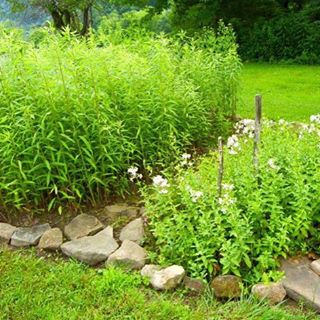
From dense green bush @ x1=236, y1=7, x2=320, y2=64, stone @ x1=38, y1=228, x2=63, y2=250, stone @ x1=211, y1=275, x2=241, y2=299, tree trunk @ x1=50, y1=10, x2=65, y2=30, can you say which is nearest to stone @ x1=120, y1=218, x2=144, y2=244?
stone @ x1=38, y1=228, x2=63, y2=250

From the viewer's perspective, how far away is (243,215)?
118 inches

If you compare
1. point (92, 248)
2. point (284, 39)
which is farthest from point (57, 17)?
point (92, 248)

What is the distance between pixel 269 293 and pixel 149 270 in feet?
2.30


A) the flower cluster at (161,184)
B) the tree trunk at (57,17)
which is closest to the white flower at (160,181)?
the flower cluster at (161,184)

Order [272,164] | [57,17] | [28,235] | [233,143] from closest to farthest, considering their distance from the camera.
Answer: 1. [272,164]
2. [233,143]
3. [28,235]
4. [57,17]

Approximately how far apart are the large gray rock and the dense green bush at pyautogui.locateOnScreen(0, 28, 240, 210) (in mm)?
342

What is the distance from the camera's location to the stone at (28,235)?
3.51 meters

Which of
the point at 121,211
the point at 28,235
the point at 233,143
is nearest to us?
the point at 233,143

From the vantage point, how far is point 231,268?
9.45ft

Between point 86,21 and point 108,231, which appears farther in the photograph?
point 86,21

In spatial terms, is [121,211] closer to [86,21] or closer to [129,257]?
[129,257]

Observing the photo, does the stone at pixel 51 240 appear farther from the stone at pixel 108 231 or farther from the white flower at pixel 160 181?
the white flower at pixel 160 181

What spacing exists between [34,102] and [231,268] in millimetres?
1809

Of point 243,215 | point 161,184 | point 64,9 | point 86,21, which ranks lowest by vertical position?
point 243,215
